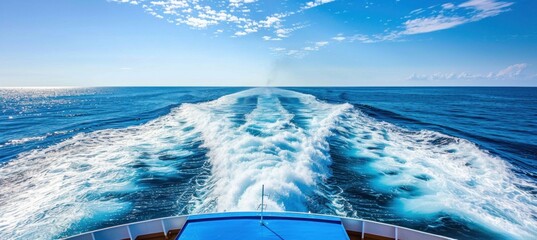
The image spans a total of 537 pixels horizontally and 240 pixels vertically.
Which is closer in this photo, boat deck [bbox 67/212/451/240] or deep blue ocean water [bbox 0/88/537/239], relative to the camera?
boat deck [bbox 67/212/451/240]

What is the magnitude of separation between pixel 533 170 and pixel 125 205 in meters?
20.2

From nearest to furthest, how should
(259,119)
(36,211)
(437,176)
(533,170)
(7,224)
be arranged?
(7,224)
(36,211)
(437,176)
(533,170)
(259,119)

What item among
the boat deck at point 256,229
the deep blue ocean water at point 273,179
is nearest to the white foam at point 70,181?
the deep blue ocean water at point 273,179

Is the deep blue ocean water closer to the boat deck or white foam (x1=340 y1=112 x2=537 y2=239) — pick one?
white foam (x1=340 y1=112 x2=537 y2=239)

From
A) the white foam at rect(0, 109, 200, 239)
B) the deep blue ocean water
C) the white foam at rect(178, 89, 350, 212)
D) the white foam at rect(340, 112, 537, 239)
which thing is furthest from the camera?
the white foam at rect(178, 89, 350, 212)

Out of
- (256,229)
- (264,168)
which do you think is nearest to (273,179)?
(264,168)

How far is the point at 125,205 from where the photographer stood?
30.2ft

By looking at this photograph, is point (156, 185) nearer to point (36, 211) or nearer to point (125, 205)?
point (125, 205)

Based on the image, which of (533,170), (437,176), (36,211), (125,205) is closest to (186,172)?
(125,205)

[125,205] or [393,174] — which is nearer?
[125,205]

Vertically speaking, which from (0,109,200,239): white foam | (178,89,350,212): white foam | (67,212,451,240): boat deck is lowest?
(0,109,200,239): white foam

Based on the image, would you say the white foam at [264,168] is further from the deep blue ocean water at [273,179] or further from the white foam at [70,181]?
the white foam at [70,181]

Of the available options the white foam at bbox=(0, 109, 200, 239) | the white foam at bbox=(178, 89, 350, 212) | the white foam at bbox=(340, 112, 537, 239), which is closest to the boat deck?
the white foam at bbox=(178, 89, 350, 212)

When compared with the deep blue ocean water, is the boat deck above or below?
above
